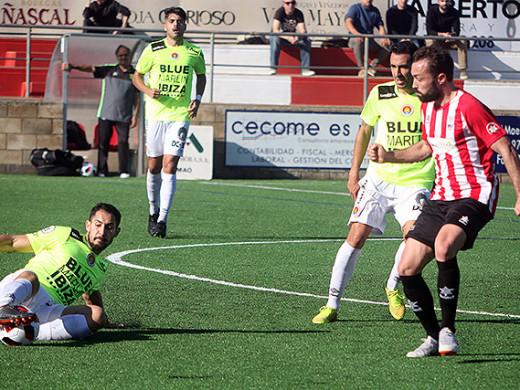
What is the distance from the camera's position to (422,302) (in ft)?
16.3

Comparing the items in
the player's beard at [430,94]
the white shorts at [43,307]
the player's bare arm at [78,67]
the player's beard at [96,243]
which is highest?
the player's bare arm at [78,67]

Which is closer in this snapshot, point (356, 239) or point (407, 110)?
point (356, 239)

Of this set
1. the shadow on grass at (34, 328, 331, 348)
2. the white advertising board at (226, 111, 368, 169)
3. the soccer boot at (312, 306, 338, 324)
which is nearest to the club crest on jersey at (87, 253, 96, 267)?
the shadow on grass at (34, 328, 331, 348)

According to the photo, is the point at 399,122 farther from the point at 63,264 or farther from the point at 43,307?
the point at 43,307

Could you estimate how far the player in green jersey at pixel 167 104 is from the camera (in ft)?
33.0

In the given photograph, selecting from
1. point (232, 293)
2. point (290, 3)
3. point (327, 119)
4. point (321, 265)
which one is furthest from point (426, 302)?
point (290, 3)

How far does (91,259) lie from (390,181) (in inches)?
84.1

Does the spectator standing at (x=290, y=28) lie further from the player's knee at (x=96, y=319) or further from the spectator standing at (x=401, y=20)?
the player's knee at (x=96, y=319)

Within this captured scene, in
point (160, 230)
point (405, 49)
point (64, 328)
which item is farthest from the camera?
point (160, 230)

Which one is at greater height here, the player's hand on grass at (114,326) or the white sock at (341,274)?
the white sock at (341,274)

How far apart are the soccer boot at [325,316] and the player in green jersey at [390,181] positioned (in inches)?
1.6

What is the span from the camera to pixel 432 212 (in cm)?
504

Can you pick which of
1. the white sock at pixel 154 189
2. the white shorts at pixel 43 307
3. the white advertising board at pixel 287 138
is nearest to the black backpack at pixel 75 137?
the white advertising board at pixel 287 138

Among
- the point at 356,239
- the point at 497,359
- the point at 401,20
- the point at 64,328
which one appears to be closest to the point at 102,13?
the point at 401,20
